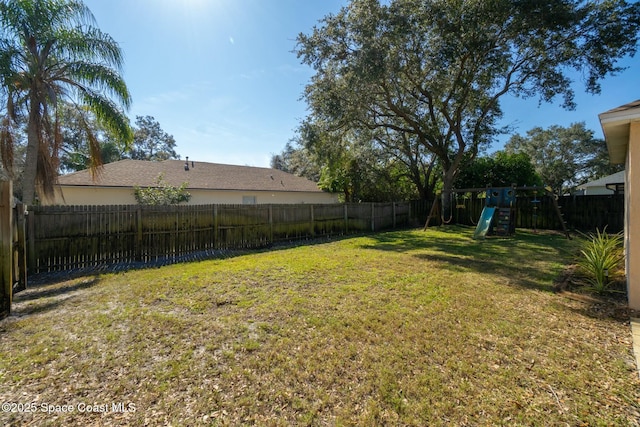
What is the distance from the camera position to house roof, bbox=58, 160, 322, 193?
13.7 meters

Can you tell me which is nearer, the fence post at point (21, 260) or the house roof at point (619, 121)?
the house roof at point (619, 121)

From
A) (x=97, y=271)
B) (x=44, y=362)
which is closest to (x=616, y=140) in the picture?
(x=44, y=362)

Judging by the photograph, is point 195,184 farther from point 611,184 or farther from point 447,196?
point 611,184

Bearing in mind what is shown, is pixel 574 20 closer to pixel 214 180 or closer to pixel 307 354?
pixel 307 354

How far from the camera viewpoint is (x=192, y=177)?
54.5ft

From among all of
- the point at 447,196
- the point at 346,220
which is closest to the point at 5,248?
the point at 346,220

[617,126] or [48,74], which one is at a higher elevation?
[48,74]

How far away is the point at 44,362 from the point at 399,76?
14774 mm

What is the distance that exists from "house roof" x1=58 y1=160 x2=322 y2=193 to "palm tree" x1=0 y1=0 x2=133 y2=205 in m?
4.16

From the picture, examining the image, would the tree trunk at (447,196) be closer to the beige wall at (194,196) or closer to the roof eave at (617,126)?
the beige wall at (194,196)

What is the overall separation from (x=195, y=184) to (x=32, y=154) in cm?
845

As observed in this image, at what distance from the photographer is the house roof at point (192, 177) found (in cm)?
1366

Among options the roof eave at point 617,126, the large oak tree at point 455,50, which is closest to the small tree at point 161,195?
the large oak tree at point 455,50

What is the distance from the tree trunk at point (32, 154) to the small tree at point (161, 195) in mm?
4622
